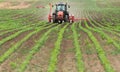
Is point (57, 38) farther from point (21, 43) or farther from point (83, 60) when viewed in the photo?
point (83, 60)

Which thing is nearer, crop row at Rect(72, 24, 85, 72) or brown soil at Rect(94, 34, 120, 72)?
crop row at Rect(72, 24, 85, 72)

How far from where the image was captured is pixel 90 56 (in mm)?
15320

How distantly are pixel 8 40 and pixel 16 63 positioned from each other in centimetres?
544

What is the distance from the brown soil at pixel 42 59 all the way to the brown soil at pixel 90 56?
5.57ft

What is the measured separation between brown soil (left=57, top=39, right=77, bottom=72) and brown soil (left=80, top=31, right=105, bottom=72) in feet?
1.83

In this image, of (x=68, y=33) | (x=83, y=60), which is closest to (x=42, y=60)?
(x=83, y=60)

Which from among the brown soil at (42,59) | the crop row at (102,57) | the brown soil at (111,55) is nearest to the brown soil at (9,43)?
the brown soil at (42,59)

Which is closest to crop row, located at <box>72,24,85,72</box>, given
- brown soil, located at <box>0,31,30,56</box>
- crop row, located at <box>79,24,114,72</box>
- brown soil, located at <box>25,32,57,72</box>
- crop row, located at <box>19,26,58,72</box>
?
crop row, located at <box>79,24,114,72</box>

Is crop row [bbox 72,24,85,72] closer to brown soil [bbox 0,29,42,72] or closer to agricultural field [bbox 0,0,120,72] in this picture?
agricultural field [bbox 0,0,120,72]

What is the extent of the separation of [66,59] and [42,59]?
109cm

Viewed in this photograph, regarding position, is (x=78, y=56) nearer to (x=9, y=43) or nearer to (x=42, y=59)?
(x=42, y=59)

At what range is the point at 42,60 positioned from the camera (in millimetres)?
14562

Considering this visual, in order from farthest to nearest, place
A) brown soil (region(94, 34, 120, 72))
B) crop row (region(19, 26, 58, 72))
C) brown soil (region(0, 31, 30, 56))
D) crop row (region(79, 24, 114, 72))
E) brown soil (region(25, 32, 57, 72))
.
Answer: brown soil (region(0, 31, 30, 56)) < brown soil (region(94, 34, 120, 72)) < crop row (region(19, 26, 58, 72)) < brown soil (region(25, 32, 57, 72)) < crop row (region(79, 24, 114, 72))

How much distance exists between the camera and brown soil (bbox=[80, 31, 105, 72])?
43.6 feet
